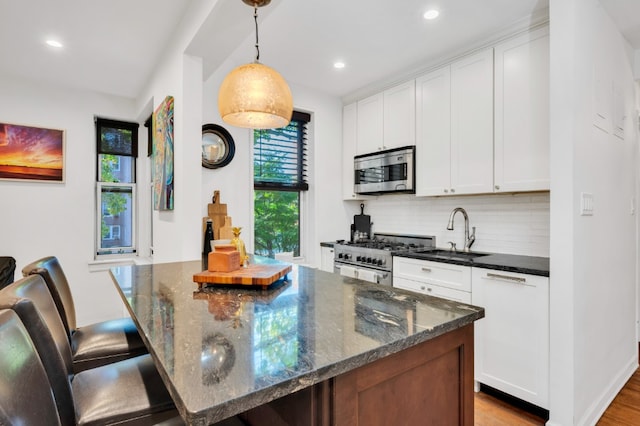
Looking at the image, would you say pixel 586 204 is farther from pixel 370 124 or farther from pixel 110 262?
pixel 110 262

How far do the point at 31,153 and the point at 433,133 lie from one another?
154 inches

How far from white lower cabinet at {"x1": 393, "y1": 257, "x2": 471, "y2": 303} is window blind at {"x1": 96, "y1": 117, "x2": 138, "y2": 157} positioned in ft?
10.8

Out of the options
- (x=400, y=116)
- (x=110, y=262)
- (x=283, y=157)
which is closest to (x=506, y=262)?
(x=400, y=116)

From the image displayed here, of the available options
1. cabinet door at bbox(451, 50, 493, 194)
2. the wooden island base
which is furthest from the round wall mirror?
the wooden island base

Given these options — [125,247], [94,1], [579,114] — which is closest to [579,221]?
[579,114]

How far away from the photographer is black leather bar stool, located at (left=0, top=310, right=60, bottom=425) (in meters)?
0.55

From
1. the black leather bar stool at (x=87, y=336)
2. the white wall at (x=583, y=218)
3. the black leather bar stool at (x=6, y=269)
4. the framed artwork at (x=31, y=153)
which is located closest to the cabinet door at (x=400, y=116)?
the white wall at (x=583, y=218)

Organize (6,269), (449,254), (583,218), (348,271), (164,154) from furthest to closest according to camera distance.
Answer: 1. (348,271)
2. (6,269)
3. (449,254)
4. (164,154)
5. (583,218)

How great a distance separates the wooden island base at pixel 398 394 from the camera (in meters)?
0.79

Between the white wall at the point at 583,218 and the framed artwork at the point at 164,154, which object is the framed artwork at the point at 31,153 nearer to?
the framed artwork at the point at 164,154

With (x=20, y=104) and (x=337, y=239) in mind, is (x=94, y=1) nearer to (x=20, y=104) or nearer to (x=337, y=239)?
(x=20, y=104)

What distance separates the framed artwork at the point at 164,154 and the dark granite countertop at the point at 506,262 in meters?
1.98

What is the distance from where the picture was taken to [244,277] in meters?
1.49

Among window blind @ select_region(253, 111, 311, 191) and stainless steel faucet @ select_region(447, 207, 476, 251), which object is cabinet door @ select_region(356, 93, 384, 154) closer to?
window blind @ select_region(253, 111, 311, 191)
